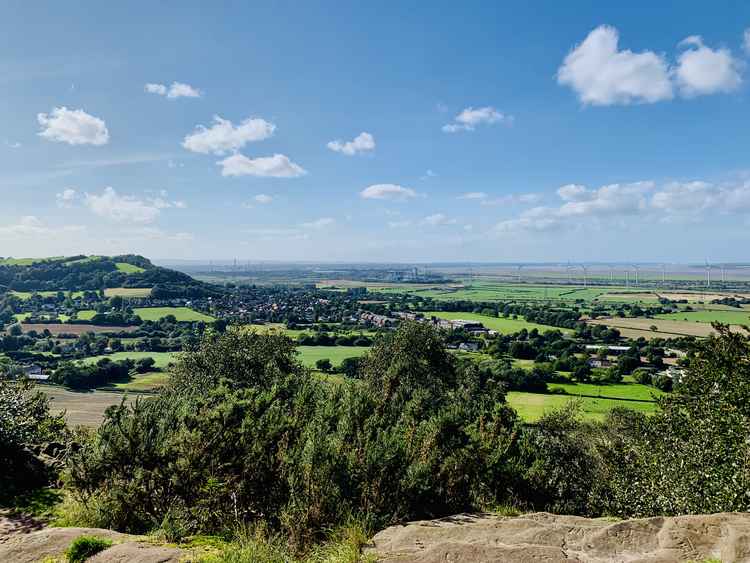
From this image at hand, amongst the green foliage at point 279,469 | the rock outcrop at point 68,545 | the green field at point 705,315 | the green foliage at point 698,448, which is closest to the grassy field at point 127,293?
the green foliage at point 279,469

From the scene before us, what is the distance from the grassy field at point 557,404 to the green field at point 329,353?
29700 mm

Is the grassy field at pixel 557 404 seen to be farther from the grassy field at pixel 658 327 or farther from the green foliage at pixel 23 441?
the grassy field at pixel 658 327

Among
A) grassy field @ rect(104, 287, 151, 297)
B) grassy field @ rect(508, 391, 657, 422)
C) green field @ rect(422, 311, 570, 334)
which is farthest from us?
grassy field @ rect(104, 287, 151, 297)

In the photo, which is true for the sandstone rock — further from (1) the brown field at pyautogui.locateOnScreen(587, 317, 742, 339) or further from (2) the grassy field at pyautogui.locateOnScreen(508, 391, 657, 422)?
(1) the brown field at pyautogui.locateOnScreen(587, 317, 742, 339)

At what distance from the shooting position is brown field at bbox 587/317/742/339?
10831 centimetres

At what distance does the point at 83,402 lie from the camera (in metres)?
57.7

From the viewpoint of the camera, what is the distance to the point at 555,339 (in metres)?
108

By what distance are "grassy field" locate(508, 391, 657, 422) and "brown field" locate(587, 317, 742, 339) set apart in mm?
58916

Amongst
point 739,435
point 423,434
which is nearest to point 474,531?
point 423,434

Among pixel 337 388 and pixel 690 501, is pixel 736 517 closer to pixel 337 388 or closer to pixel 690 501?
pixel 690 501

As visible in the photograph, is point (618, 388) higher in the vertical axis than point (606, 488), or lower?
lower

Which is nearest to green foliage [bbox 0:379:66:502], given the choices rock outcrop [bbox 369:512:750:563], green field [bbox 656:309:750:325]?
rock outcrop [bbox 369:512:750:563]

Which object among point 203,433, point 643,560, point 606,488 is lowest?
point 606,488

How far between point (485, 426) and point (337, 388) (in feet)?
18.1
